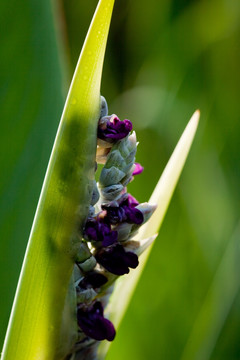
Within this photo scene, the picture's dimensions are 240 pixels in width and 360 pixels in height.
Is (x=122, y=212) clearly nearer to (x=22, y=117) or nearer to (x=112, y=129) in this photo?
(x=112, y=129)

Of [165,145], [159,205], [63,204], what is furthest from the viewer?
[165,145]

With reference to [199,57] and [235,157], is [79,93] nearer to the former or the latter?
[235,157]

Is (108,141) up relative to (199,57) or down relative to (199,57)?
down

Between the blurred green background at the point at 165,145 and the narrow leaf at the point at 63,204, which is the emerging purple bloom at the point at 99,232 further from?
the blurred green background at the point at 165,145

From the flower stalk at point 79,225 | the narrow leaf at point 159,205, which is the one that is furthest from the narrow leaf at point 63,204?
the narrow leaf at point 159,205

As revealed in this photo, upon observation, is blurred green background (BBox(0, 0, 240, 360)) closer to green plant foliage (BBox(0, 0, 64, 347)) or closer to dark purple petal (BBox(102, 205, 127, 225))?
green plant foliage (BBox(0, 0, 64, 347))

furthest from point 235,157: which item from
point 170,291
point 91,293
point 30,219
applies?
point 91,293

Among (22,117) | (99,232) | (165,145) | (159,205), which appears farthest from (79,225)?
(165,145)
